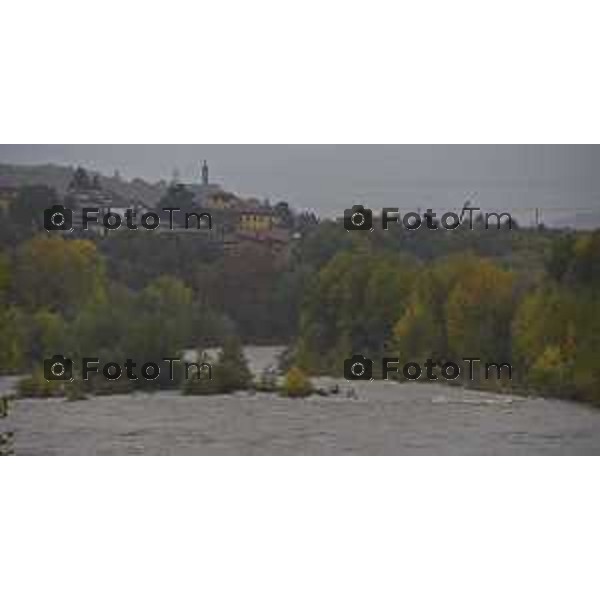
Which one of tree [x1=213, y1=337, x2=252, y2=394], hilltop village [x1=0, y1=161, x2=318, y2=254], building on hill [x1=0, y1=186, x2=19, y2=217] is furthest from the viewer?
tree [x1=213, y1=337, x2=252, y2=394]

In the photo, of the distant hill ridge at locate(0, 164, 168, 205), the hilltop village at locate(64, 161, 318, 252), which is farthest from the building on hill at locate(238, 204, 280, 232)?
the distant hill ridge at locate(0, 164, 168, 205)

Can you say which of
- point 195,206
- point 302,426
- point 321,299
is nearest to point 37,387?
point 195,206

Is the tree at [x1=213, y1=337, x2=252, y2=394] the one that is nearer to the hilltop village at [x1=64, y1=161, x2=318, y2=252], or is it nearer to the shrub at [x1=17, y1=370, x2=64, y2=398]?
the hilltop village at [x1=64, y1=161, x2=318, y2=252]

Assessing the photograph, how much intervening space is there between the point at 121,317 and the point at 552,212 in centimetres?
220

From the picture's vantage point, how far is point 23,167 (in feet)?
22.0

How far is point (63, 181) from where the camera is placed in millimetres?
6801

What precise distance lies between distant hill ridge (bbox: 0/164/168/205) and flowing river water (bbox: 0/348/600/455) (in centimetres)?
92

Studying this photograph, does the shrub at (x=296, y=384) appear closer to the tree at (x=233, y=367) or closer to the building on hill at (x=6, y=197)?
the tree at (x=233, y=367)

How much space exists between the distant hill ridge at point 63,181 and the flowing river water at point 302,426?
924 mm

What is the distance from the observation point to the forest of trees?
6.86 metres

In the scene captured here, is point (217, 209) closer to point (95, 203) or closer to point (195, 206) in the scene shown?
point (195, 206)

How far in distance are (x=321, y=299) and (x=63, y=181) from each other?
55.3 inches
